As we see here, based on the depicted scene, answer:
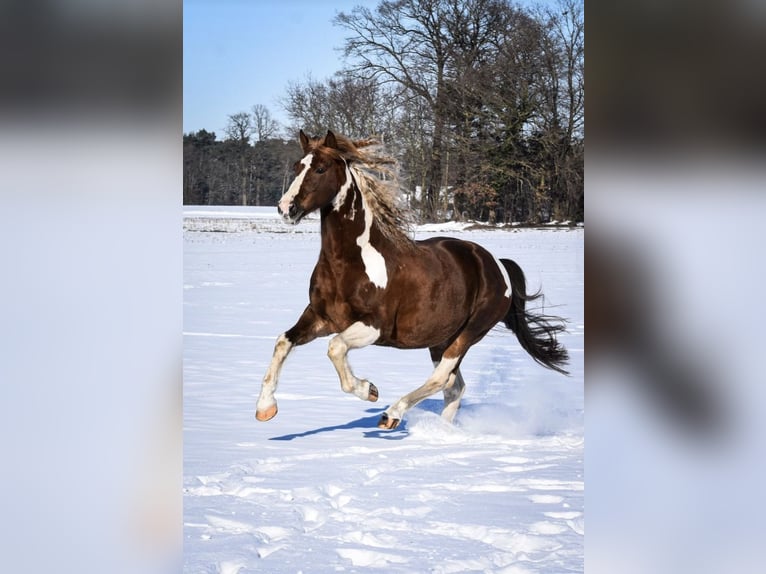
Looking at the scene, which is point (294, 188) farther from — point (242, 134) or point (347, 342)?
point (347, 342)

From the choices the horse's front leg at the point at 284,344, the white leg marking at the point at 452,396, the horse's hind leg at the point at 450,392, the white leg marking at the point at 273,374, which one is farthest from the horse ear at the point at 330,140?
the white leg marking at the point at 452,396

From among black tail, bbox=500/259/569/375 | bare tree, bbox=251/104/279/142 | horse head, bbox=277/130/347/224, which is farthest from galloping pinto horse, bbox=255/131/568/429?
bare tree, bbox=251/104/279/142

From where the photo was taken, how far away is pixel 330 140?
11.3ft

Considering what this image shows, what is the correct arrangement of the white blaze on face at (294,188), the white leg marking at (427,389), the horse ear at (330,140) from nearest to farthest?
the white blaze on face at (294,188) < the horse ear at (330,140) < the white leg marking at (427,389)

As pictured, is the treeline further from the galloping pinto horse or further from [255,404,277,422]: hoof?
[255,404,277,422]: hoof

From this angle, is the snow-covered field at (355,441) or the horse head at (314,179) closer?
the snow-covered field at (355,441)

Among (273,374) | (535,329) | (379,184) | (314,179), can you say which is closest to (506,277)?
(535,329)

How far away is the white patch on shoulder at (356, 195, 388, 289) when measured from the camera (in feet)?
11.3

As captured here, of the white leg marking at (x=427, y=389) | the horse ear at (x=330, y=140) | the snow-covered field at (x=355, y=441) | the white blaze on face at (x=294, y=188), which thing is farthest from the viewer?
the white leg marking at (x=427, y=389)

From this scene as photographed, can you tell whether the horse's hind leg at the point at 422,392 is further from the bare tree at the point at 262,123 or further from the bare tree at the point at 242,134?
the bare tree at the point at 262,123

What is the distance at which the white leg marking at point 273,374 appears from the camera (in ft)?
11.5

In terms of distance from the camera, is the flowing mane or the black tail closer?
the flowing mane
